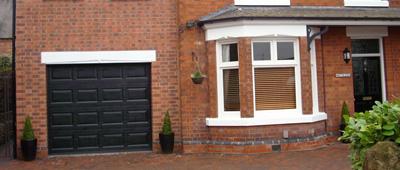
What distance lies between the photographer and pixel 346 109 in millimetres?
10672

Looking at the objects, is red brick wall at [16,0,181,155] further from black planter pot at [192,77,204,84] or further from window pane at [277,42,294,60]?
window pane at [277,42,294,60]

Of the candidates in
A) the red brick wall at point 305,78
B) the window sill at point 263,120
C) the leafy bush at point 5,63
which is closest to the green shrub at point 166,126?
the window sill at point 263,120

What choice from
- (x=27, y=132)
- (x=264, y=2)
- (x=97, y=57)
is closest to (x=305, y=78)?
(x=264, y=2)

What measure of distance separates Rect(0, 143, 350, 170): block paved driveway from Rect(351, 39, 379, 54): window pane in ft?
9.91

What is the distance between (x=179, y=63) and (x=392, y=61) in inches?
237

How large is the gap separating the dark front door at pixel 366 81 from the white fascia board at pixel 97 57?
571 centimetres

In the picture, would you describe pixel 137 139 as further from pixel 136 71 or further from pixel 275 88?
pixel 275 88

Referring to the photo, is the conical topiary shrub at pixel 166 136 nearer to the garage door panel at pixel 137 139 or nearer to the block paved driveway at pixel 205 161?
the block paved driveway at pixel 205 161

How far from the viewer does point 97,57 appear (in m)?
9.99

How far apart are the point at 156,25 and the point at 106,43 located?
4.29 ft

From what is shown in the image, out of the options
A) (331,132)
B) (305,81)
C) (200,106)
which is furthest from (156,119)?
(331,132)

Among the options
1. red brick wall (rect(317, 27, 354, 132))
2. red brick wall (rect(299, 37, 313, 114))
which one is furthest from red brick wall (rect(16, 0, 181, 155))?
red brick wall (rect(317, 27, 354, 132))

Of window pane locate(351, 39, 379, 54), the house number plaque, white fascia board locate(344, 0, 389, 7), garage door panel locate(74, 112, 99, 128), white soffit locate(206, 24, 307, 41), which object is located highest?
white fascia board locate(344, 0, 389, 7)

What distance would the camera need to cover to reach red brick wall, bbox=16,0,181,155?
984cm
